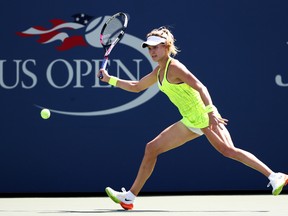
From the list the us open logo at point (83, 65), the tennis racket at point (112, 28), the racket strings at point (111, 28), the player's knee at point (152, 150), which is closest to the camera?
the player's knee at point (152, 150)

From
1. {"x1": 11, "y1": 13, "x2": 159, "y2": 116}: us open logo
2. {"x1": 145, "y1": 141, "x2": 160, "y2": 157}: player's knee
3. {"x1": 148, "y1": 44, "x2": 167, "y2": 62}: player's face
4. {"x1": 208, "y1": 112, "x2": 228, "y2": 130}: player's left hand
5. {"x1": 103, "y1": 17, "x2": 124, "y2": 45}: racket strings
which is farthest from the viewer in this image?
{"x1": 11, "y1": 13, "x2": 159, "y2": 116}: us open logo

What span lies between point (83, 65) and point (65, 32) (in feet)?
1.25

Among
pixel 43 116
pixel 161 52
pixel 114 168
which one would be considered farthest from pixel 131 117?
pixel 161 52

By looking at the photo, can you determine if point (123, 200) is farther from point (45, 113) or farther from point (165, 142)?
point (45, 113)

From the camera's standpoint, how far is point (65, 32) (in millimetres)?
8625

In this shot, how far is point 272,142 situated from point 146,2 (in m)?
1.91

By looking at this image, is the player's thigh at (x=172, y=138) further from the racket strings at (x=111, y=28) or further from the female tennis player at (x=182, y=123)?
the racket strings at (x=111, y=28)

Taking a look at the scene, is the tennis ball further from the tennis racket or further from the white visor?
the white visor

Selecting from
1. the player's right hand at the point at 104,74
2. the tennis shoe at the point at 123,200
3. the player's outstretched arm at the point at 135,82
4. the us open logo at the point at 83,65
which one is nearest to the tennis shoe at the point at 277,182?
the tennis shoe at the point at 123,200

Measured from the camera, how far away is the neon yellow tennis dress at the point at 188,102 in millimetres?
6852

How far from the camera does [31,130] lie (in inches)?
340

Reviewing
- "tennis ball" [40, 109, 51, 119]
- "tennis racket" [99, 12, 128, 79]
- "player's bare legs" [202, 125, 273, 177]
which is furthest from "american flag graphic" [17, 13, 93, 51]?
"player's bare legs" [202, 125, 273, 177]

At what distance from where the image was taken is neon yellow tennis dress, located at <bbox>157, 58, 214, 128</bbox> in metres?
6.85

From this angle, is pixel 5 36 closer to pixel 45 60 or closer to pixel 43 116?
pixel 45 60
